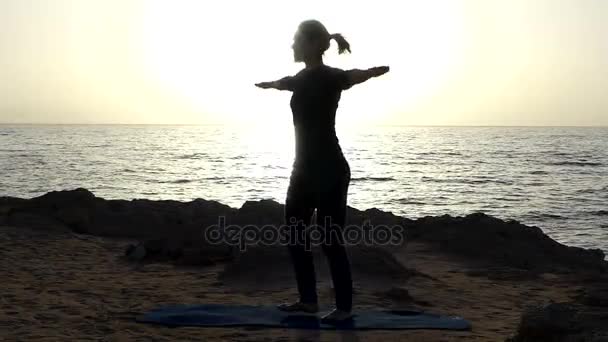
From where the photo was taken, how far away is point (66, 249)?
8.02 m

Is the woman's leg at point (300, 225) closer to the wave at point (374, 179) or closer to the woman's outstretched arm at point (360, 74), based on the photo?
the woman's outstretched arm at point (360, 74)

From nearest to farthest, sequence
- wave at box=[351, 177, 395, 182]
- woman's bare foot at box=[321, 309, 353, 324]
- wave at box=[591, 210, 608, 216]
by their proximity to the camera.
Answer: woman's bare foot at box=[321, 309, 353, 324]
wave at box=[591, 210, 608, 216]
wave at box=[351, 177, 395, 182]

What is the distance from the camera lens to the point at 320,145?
470cm

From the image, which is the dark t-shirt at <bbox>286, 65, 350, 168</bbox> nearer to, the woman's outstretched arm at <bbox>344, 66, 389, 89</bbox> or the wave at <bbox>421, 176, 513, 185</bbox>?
the woman's outstretched arm at <bbox>344, 66, 389, 89</bbox>

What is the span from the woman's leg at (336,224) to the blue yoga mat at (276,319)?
1.05ft

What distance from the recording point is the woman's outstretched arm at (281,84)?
4.78 m

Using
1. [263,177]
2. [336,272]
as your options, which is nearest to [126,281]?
[336,272]

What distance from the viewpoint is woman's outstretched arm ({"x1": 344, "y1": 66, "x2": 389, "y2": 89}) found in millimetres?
4293

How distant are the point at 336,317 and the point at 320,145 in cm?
126

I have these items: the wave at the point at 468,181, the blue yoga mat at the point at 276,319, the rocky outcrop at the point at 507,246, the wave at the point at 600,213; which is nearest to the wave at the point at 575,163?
the wave at the point at 468,181

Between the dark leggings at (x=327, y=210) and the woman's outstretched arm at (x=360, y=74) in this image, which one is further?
the dark leggings at (x=327, y=210)

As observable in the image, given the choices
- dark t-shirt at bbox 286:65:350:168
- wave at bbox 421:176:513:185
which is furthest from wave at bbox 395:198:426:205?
dark t-shirt at bbox 286:65:350:168

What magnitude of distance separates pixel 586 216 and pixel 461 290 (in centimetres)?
2011
